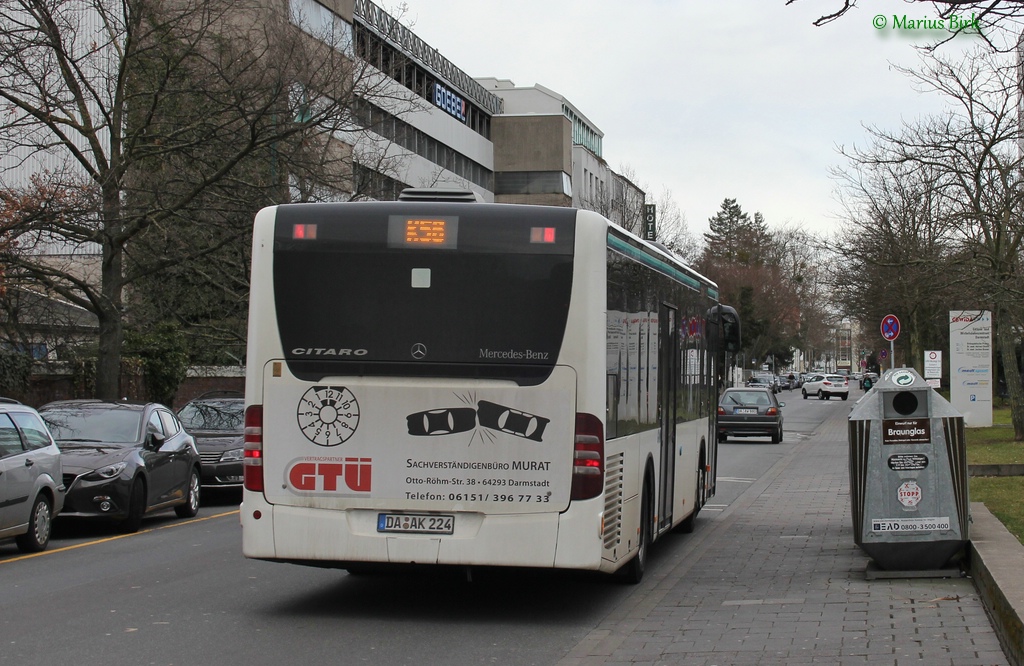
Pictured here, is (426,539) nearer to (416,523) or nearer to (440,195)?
(416,523)

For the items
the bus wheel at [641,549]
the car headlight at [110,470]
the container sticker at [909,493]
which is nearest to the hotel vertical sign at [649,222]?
the car headlight at [110,470]

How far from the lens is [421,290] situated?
8992mm

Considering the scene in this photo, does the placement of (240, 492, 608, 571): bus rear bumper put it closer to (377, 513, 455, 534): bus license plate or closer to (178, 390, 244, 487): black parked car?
(377, 513, 455, 534): bus license plate

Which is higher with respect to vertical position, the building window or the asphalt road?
the building window

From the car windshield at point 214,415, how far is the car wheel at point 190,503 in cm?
349

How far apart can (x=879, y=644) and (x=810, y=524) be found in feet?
25.1

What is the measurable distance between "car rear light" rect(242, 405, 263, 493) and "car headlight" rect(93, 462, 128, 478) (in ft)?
21.6

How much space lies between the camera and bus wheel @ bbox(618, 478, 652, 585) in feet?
35.0

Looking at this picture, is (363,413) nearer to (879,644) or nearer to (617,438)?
(617,438)

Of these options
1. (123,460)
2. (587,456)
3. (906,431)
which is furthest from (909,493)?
(123,460)

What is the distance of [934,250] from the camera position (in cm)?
3222

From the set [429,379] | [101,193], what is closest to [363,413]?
[429,379]

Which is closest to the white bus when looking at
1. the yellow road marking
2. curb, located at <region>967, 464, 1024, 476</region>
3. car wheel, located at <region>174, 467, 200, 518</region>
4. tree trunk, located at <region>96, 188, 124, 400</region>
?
the yellow road marking

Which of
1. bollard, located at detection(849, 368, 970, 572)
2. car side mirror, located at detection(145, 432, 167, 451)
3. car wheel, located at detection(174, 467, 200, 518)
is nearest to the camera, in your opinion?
bollard, located at detection(849, 368, 970, 572)
